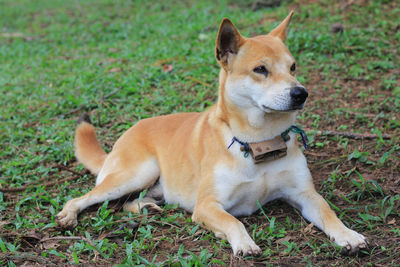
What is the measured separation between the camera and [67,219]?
3916 mm

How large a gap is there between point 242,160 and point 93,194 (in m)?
1.47

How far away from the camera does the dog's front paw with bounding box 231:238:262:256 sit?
122 inches

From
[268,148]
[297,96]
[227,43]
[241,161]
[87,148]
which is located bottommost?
[87,148]

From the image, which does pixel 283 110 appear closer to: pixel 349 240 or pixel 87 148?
pixel 349 240

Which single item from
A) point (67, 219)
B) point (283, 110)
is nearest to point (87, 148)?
point (67, 219)

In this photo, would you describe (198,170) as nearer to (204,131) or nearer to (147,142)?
(204,131)

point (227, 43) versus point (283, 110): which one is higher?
point (227, 43)

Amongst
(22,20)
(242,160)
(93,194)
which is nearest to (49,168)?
(93,194)

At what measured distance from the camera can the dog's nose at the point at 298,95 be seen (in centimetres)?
337

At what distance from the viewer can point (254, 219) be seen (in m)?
3.87

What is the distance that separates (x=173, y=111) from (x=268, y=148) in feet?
8.93

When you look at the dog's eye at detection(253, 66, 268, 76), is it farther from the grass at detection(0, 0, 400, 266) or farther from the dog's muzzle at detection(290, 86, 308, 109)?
the grass at detection(0, 0, 400, 266)

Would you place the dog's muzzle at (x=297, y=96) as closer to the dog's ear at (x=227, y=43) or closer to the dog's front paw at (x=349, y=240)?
the dog's ear at (x=227, y=43)

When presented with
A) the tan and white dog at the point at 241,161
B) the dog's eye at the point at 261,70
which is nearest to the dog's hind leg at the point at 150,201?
the tan and white dog at the point at 241,161
